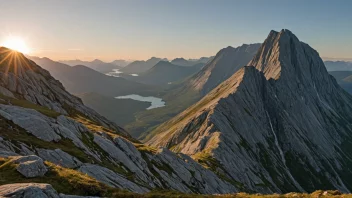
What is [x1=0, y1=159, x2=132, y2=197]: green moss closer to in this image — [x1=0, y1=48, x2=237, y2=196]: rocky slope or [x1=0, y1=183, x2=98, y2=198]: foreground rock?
[x1=0, y1=48, x2=237, y2=196]: rocky slope

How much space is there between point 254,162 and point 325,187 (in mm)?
79295

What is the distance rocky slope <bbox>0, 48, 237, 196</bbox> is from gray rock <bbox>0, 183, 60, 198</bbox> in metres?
2.93

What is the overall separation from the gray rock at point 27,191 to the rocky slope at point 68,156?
2933 mm

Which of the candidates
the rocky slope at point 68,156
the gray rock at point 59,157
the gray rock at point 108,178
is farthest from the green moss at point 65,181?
the gray rock at point 59,157

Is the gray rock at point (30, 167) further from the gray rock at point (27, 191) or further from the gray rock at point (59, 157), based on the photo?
the gray rock at point (59, 157)

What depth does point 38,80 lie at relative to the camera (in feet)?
332

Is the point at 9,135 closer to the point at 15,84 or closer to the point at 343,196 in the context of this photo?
the point at 343,196

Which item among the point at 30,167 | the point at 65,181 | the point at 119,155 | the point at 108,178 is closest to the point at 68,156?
the point at 108,178

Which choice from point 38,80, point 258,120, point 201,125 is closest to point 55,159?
point 38,80

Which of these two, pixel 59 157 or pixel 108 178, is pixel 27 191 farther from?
pixel 59 157

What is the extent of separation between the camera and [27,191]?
19.6 m

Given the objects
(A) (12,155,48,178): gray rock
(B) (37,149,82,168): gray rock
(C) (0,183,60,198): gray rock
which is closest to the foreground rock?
(C) (0,183,60,198): gray rock

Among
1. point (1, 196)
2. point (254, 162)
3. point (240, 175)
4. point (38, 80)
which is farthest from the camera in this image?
point (254, 162)

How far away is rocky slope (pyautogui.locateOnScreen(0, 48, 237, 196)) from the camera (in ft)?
84.1
